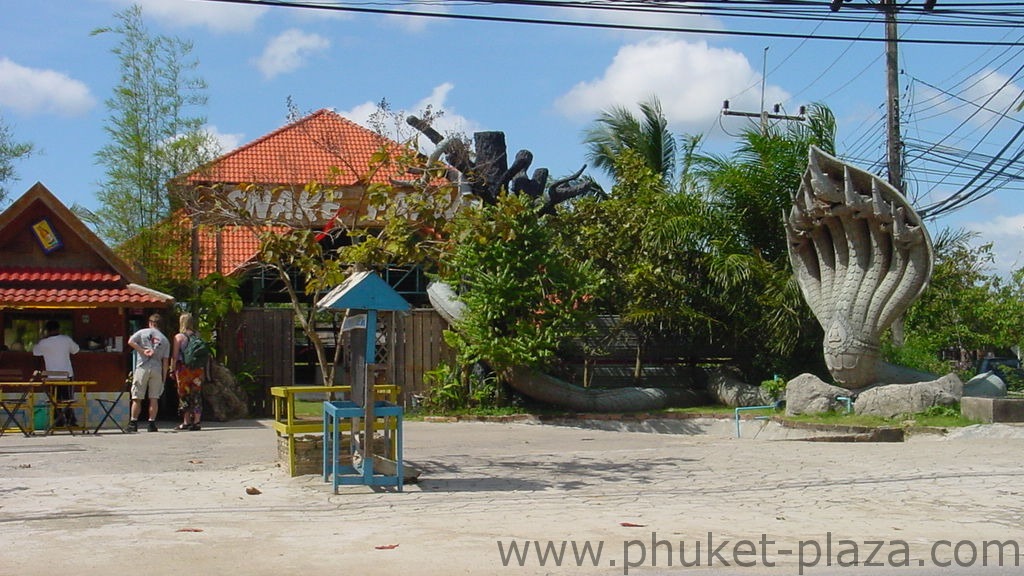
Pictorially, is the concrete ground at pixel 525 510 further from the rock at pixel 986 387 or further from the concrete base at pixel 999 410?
the rock at pixel 986 387

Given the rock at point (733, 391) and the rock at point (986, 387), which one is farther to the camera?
the rock at point (733, 391)

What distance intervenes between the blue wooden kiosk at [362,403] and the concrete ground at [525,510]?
0.23m

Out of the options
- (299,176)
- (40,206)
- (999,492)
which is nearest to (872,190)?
(999,492)

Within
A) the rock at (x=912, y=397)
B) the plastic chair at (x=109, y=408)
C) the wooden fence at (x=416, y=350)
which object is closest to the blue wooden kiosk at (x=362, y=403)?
the plastic chair at (x=109, y=408)

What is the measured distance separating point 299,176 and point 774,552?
2188 cm

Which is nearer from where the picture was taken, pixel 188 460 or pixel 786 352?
pixel 188 460

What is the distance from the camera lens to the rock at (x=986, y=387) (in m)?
16.4

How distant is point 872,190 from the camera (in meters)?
16.2

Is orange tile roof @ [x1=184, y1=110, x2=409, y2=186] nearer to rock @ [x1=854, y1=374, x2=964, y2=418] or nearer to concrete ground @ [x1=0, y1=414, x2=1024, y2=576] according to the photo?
rock @ [x1=854, y1=374, x2=964, y2=418]

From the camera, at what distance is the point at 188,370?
1597cm

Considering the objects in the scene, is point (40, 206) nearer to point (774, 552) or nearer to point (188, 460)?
point (188, 460)

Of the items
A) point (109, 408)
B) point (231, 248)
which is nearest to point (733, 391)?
point (109, 408)

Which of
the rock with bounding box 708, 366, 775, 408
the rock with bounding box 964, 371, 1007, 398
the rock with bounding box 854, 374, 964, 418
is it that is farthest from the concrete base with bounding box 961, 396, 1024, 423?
the rock with bounding box 708, 366, 775, 408

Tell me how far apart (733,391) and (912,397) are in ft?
13.0
